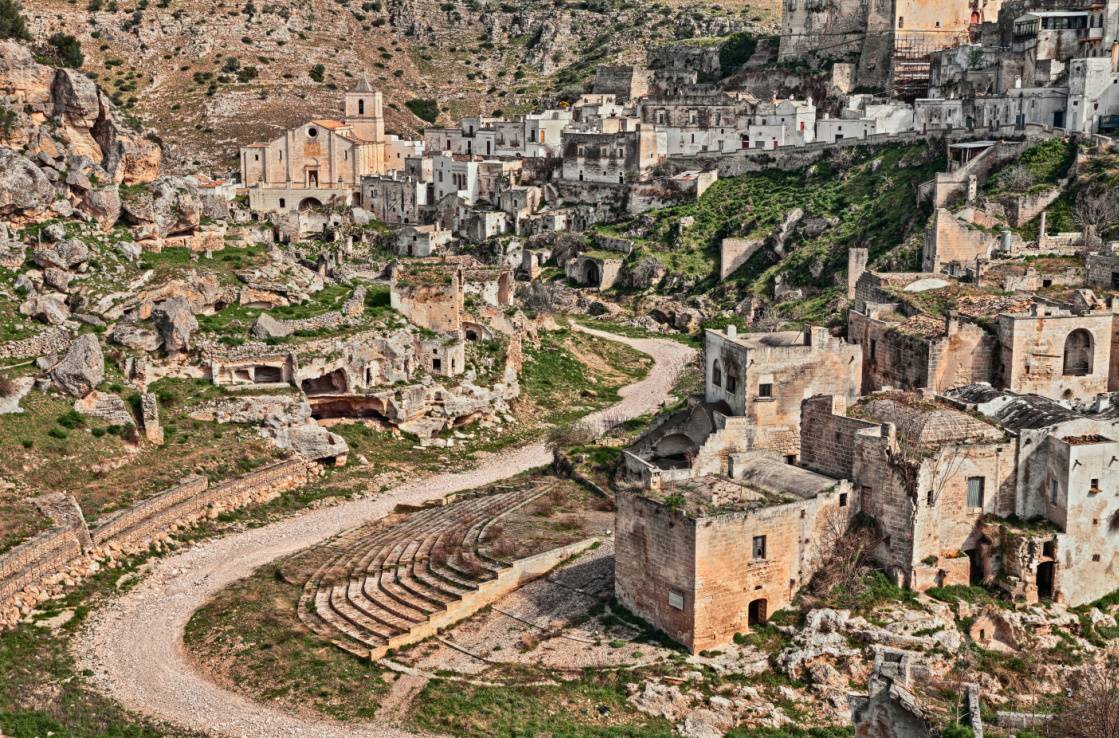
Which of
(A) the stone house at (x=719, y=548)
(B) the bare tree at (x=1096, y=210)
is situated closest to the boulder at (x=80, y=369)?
(A) the stone house at (x=719, y=548)

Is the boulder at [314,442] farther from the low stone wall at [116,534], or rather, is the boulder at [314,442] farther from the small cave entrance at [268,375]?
the small cave entrance at [268,375]

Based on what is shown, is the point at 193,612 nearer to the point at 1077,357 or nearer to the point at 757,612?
the point at 757,612

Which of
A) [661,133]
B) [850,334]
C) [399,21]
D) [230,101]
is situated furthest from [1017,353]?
[399,21]

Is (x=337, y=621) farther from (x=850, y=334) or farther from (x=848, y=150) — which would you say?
(x=848, y=150)

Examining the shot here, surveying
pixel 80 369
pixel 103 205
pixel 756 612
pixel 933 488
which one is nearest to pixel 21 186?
pixel 103 205

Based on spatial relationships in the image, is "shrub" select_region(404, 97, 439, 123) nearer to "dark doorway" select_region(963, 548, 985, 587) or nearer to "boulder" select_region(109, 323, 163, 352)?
"boulder" select_region(109, 323, 163, 352)

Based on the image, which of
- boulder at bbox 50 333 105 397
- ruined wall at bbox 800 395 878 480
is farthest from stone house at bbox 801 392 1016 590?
boulder at bbox 50 333 105 397
